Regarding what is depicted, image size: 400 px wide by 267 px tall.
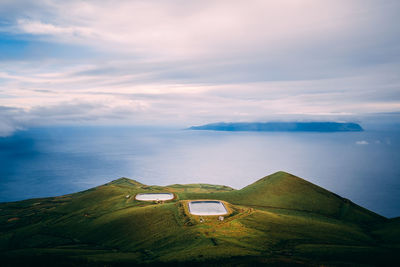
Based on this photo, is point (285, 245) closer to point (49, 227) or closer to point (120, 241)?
point (120, 241)

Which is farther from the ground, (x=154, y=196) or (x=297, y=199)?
(x=154, y=196)

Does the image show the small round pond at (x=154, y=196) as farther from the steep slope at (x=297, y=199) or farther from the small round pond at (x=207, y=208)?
the steep slope at (x=297, y=199)

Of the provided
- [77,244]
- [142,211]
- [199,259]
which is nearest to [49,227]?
[77,244]

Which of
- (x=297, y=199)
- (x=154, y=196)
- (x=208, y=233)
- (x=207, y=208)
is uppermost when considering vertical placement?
(x=208, y=233)

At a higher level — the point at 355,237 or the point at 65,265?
the point at 65,265

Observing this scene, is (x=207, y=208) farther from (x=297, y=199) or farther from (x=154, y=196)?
(x=297, y=199)

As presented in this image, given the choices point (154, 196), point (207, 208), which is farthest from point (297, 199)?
point (154, 196)

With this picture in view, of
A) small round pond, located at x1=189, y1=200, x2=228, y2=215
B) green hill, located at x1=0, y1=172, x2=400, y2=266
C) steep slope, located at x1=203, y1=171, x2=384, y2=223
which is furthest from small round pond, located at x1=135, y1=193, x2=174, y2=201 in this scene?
steep slope, located at x1=203, y1=171, x2=384, y2=223

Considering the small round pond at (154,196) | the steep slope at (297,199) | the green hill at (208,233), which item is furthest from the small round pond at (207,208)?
the steep slope at (297,199)

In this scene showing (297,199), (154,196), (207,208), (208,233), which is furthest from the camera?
(297,199)
